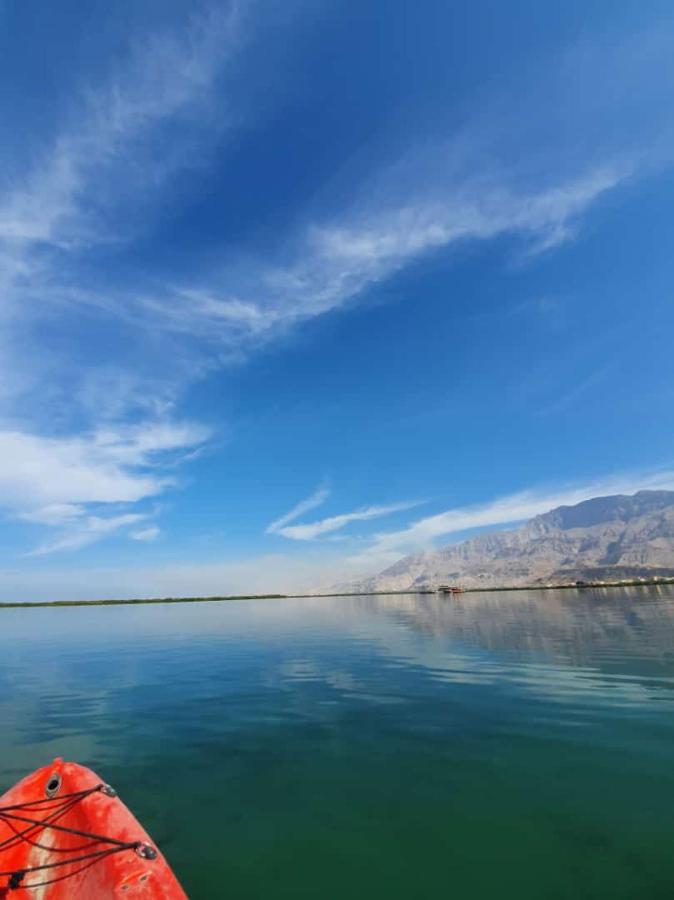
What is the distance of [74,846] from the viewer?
7758mm

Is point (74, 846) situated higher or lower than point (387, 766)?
higher

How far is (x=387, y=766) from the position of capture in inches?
463

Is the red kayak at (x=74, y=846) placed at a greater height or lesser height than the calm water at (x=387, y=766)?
greater

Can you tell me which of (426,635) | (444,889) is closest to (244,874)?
(444,889)

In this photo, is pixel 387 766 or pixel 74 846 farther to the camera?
pixel 387 766

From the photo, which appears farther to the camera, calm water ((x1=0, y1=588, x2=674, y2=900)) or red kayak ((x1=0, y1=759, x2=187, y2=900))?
calm water ((x1=0, y1=588, x2=674, y2=900))

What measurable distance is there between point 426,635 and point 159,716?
3008 centimetres

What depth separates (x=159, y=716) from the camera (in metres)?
17.6

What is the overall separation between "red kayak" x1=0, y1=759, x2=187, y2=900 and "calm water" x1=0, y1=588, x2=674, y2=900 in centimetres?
150

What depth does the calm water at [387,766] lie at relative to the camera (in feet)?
24.4

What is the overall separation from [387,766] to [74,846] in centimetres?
761

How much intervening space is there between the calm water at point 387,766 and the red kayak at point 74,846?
150 cm

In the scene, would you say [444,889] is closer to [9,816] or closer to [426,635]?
[9,816]

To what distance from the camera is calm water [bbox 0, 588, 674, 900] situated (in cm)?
745
